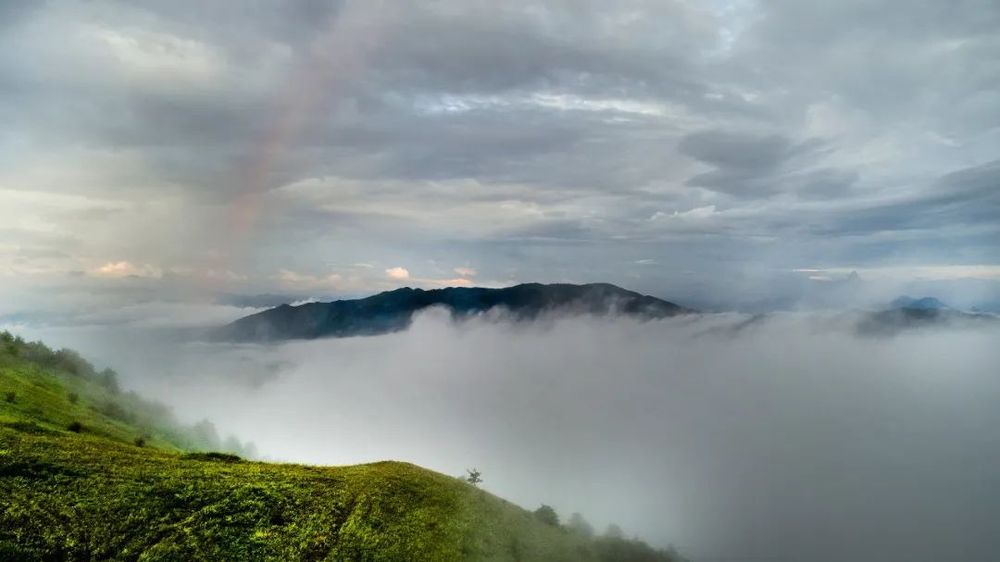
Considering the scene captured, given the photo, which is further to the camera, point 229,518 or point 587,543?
point 587,543

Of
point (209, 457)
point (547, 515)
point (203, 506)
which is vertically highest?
point (209, 457)

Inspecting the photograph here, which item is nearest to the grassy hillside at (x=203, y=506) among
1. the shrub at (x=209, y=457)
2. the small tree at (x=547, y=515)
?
the shrub at (x=209, y=457)

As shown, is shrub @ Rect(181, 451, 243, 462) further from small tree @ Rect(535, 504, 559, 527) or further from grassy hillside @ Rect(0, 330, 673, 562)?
small tree @ Rect(535, 504, 559, 527)

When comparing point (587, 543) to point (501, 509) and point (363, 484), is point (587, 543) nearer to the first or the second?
point (501, 509)

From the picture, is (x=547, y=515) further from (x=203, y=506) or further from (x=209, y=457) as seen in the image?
(x=203, y=506)

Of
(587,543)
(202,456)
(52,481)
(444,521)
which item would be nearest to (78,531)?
(52,481)

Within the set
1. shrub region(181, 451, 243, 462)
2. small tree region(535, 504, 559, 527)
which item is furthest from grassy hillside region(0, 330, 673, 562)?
small tree region(535, 504, 559, 527)

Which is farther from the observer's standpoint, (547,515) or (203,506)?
(547,515)

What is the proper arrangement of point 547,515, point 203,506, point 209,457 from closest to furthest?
point 203,506 < point 209,457 < point 547,515

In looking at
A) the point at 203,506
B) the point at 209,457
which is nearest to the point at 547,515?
the point at 209,457
